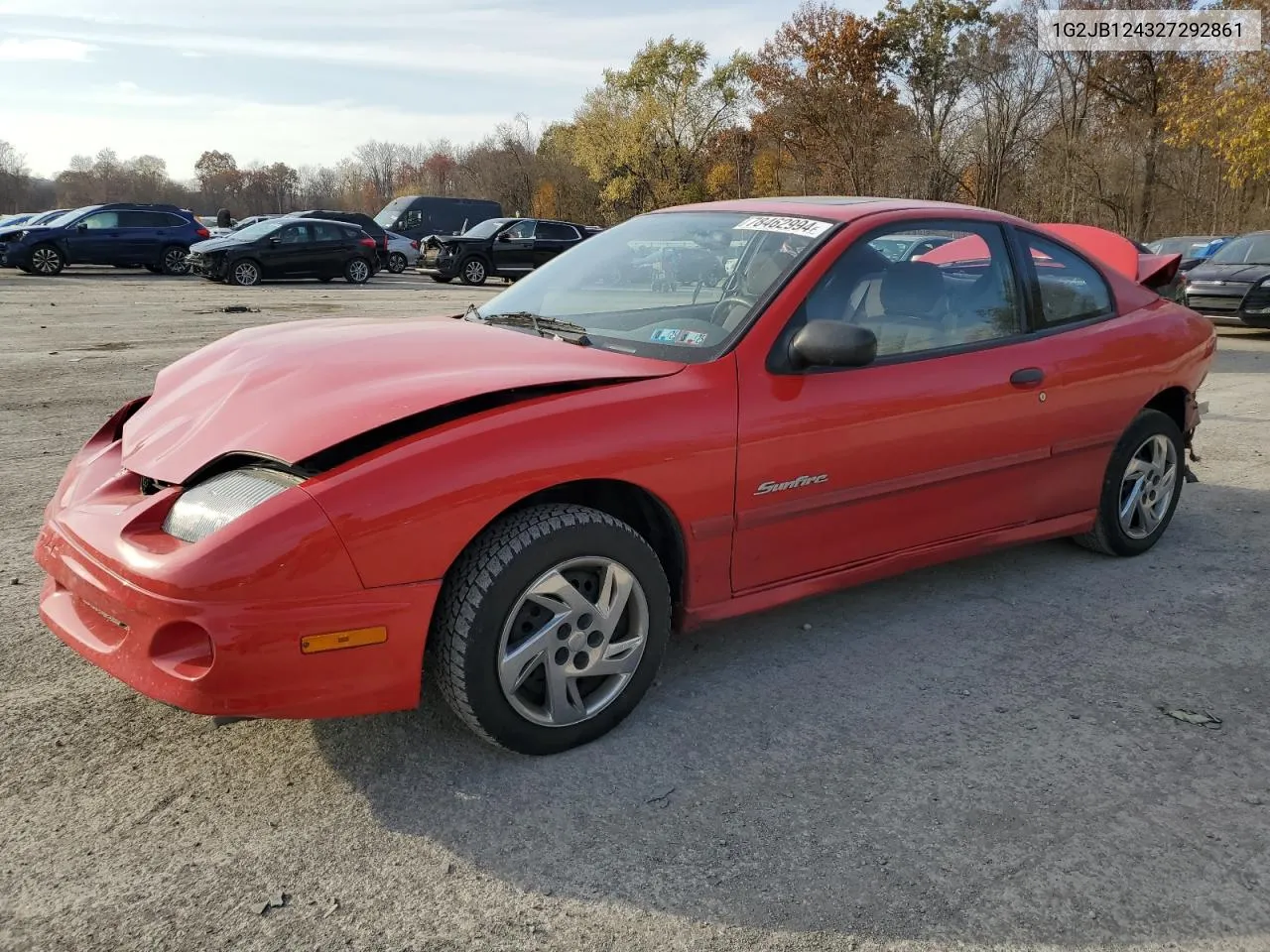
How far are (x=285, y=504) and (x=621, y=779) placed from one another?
1145mm

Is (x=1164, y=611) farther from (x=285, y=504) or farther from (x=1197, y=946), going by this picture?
(x=285, y=504)

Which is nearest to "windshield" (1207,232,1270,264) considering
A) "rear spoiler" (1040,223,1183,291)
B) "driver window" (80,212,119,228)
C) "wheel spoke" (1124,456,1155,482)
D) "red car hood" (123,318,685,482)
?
"rear spoiler" (1040,223,1183,291)

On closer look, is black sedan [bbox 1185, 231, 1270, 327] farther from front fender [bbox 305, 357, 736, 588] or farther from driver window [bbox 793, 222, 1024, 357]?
front fender [bbox 305, 357, 736, 588]

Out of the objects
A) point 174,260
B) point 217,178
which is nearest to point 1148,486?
point 174,260

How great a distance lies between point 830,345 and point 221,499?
5.90ft

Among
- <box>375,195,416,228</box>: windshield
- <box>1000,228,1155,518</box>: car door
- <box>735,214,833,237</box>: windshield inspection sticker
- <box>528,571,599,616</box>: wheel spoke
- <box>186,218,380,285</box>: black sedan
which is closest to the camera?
<box>528,571,599,616</box>: wheel spoke

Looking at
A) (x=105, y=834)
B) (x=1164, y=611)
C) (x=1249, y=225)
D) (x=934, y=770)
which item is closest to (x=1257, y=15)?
(x=1249, y=225)

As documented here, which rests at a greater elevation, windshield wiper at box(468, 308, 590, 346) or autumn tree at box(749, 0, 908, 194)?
autumn tree at box(749, 0, 908, 194)

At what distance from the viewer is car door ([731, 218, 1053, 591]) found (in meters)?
3.12

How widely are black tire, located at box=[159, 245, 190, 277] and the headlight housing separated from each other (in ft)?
75.5

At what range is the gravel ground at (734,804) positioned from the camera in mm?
2154

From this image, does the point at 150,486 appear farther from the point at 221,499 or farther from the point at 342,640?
the point at 342,640

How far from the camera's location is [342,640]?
7.91ft

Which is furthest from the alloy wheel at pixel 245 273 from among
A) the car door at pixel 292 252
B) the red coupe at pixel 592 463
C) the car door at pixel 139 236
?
the red coupe at pixel 592 463
